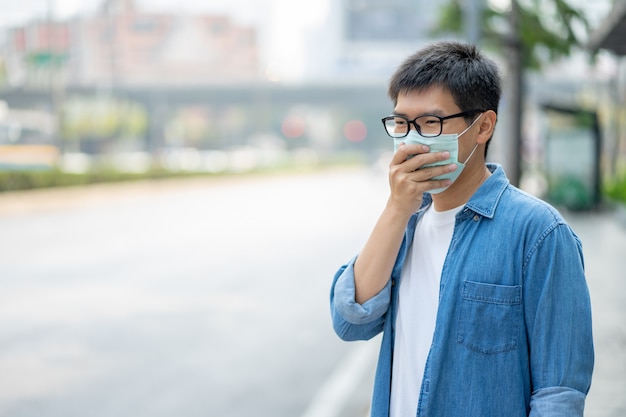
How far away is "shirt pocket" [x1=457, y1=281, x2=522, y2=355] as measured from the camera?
87.0 inches

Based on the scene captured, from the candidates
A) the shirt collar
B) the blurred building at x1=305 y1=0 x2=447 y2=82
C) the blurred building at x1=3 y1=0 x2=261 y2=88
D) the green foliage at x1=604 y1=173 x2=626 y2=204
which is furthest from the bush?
the blurred building at x1=305 y1=0 x2=447 y2=82

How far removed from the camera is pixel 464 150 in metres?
2.36

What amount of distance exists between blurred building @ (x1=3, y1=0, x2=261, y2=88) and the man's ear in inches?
1186

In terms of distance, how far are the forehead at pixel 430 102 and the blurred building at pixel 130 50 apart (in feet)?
98.8

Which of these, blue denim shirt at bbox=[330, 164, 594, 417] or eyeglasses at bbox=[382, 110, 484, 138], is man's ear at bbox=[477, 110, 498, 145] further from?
blue denim shirt at bbox=[330, 164, 594, 417]

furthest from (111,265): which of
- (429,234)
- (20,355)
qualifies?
(429,234)

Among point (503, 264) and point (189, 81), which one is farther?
point (189, 81)

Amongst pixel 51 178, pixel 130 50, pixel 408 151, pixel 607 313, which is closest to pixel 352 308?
pixel 408 151

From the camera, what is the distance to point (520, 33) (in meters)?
16.2

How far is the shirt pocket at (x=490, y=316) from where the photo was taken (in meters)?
2.21

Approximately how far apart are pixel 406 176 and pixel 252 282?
1008cm

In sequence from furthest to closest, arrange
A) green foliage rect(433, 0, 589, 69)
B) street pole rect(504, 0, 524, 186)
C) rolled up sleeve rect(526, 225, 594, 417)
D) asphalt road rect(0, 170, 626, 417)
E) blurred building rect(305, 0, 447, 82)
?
1. blurred building rect(305, 0, 447, 82)
2. green foliage rect(433, 0, 589, 69)
3. street pole rect(504, 0, 524, 186)
4. asphalt road rect(0, 170, 626, 417)
5. rolled up sleeve rect(526, 225, 594, 417)

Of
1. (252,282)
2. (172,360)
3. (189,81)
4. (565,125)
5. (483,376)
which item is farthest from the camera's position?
(189,81)

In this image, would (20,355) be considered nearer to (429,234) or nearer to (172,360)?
(172,360)
